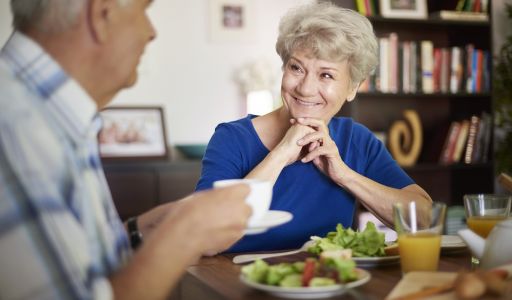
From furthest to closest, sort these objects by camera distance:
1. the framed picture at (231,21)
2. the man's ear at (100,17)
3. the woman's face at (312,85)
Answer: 1. the framed picture at (231,21)
2. the woman's face at (312,85)
3. the man's ear at (100,17)

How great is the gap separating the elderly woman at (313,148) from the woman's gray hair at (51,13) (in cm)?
92

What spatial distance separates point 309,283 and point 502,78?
3426mm

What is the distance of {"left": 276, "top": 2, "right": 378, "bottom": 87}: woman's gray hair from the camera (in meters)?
1.82

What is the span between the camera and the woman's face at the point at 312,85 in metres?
1.86

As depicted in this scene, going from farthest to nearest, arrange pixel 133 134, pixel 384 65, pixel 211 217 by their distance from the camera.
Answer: pixel 133 134 < pixel 384 65 < pixel 211 217

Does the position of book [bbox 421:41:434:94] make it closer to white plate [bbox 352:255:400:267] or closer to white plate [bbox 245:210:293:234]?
white plate [bbox 352:255:400:267]

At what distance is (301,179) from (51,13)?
1201 millimetres

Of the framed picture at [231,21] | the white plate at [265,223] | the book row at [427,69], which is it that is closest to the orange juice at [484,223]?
the white plate at [265,223]

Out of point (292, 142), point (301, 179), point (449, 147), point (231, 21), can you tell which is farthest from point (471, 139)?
point (292, 142)

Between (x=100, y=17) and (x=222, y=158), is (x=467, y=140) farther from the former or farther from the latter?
(x=100, y=17)

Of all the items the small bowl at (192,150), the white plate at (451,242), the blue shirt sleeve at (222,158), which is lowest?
the small bowl at (192,150)

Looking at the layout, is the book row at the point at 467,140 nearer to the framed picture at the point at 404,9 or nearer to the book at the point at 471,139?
the book at the point at 471,139

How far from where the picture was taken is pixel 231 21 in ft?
13.3

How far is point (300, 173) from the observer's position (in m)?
1.94
